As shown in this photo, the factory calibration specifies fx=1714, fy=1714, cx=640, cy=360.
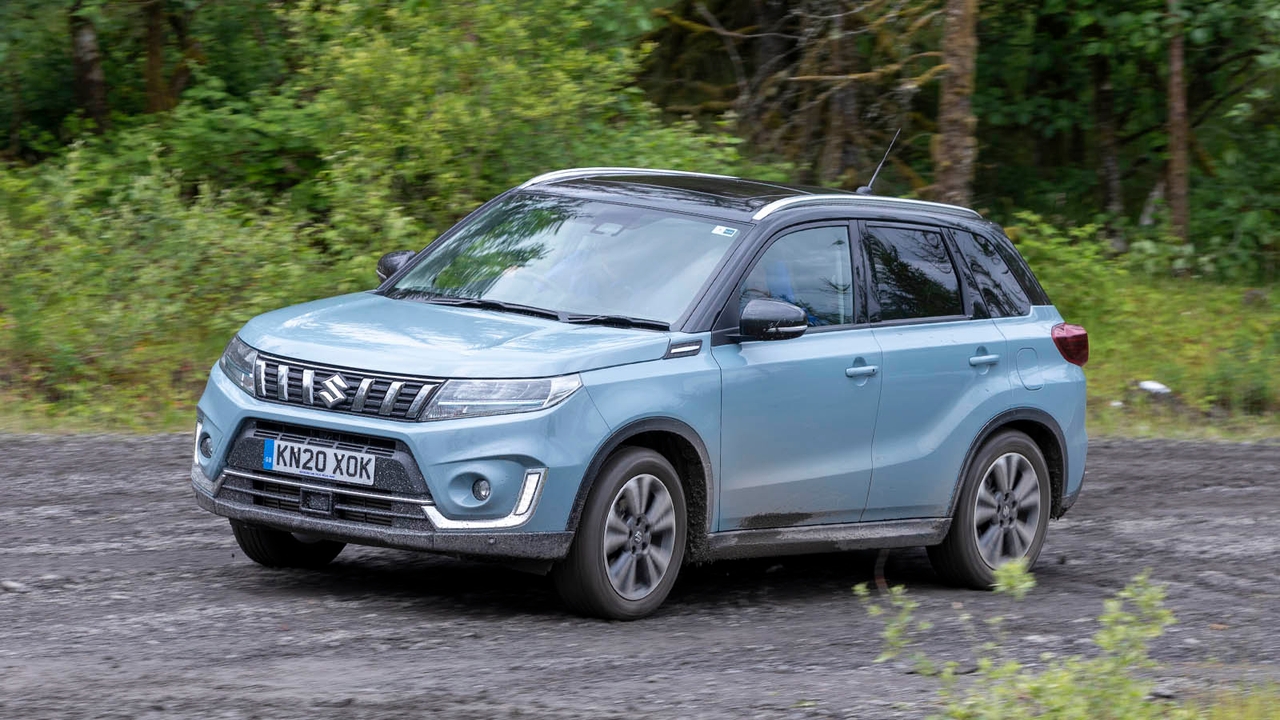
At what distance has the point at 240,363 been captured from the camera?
6715mm

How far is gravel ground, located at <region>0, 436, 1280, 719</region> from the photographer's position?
529 centimetres

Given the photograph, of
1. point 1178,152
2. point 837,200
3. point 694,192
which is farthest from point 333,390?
point 1178,152

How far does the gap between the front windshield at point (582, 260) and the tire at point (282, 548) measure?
1.15 metres

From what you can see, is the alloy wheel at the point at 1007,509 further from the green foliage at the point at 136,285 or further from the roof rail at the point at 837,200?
the green foliage at the point at 136,285

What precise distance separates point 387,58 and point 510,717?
34.1 feet

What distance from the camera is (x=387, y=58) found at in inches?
575

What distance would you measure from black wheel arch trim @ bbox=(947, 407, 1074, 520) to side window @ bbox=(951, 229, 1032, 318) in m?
0.49

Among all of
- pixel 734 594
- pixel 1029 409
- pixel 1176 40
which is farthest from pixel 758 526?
pixel 1176 40

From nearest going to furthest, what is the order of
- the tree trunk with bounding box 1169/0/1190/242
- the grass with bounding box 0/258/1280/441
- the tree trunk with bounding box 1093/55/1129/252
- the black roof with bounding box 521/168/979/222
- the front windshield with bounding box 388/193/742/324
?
the front windshield with bounding box 388/193/742/324
the black roof with bounding box 521/168/979/222
the grass with bounding box 0/258/1280/441
the tree trunk with bounding box 1169/0/1190/242
the tree trunk with bounding box 1093/55/1129/252

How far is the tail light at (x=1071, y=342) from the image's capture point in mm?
8445

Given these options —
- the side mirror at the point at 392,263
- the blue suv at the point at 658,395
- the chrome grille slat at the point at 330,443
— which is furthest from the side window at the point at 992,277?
the chrome grille slat at the point at 330,443

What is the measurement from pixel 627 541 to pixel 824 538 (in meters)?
1.22

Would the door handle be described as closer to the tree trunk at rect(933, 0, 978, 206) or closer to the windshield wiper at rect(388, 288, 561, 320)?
the windshield wiper at rect(388, 288, 561, 320)

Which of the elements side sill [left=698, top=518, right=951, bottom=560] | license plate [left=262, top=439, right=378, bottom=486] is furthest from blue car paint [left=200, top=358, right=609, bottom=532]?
side sill [left=698, top=518, right=951, bottom=560]
